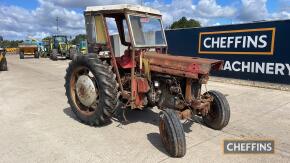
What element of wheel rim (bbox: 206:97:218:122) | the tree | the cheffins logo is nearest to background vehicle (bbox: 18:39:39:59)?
the cheffins logo

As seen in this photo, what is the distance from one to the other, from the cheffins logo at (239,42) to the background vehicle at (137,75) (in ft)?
17.6

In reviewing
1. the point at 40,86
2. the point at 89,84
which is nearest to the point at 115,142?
the point at 89,84

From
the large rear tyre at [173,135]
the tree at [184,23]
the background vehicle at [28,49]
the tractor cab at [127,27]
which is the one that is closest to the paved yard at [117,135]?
the large rear tyre at [173,135]

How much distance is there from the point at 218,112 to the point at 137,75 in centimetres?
160

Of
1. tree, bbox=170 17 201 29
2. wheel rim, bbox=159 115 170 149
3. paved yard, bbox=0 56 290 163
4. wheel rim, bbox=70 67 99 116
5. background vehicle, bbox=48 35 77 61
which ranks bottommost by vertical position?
paved yard, bbox=0 56 290 163

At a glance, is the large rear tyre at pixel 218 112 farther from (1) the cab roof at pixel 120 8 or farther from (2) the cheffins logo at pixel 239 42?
(2) the cheffins logo at pixel 239 42

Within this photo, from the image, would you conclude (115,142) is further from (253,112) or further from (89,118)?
(253,112)

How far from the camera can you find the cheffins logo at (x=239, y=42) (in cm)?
965

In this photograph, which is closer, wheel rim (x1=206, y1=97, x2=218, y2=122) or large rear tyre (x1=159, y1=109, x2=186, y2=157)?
large rear tyre (x1=159, y1=109, x2=186, y2=157)

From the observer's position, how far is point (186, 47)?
12773 millimetres

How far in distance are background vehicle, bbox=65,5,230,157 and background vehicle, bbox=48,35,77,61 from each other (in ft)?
57.9

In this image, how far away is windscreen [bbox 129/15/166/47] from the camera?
17.0 ft

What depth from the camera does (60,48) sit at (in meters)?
24.9

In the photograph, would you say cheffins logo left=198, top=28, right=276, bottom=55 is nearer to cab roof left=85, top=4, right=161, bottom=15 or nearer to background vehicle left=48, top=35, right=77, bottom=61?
cab roof left=85, top=4, right=161, bottom=15
